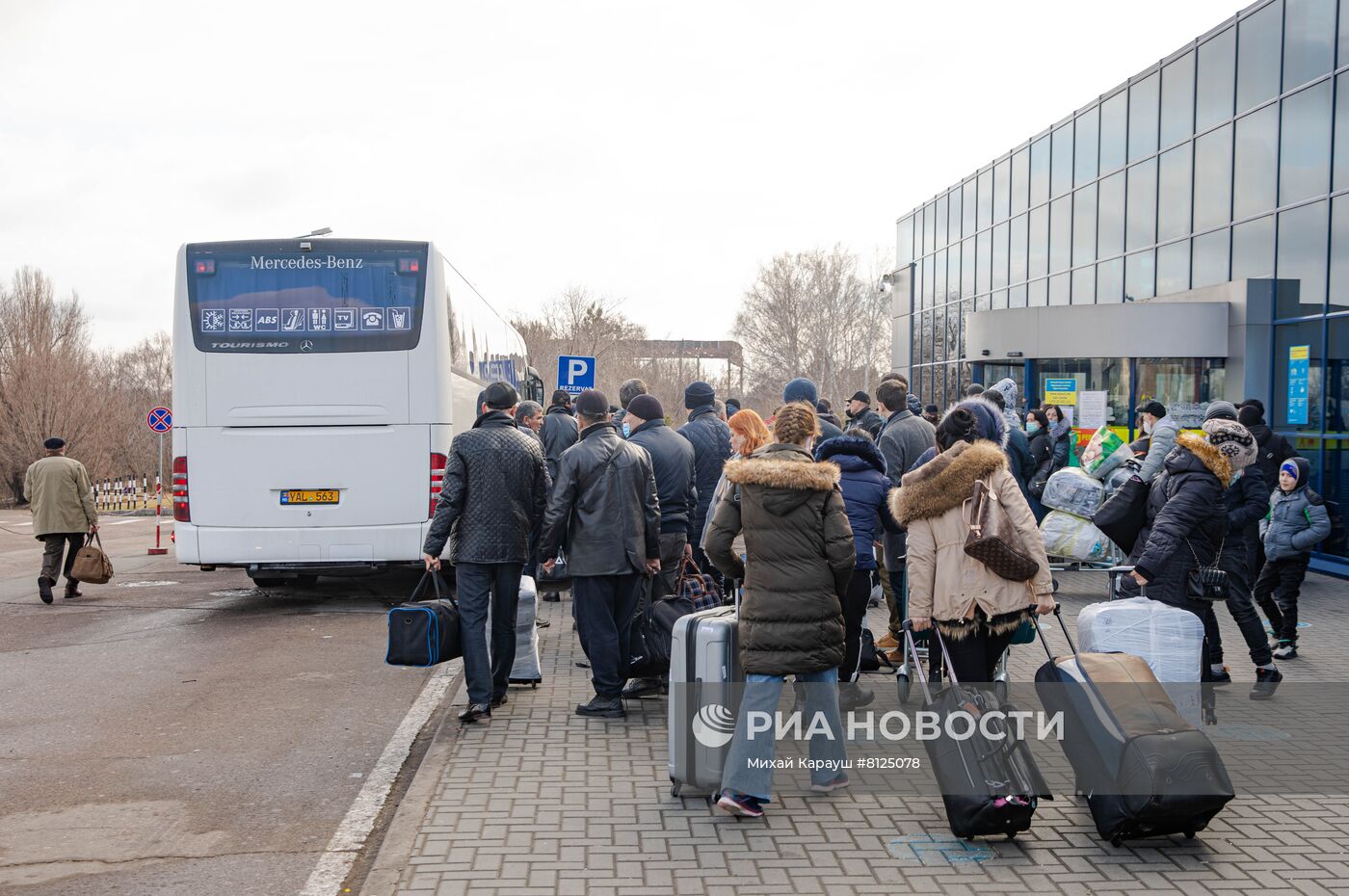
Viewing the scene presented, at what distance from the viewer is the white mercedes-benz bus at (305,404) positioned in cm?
Answer: 1084

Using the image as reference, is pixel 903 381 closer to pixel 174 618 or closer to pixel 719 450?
pixel 719 450

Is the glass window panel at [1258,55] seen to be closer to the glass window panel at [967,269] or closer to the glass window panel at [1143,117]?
the glass window panel at [1143,117]

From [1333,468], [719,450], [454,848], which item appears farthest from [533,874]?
[1333,468]

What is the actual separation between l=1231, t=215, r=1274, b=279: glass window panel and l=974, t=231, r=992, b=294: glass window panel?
1308 centimetres

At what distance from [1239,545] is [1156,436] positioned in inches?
101

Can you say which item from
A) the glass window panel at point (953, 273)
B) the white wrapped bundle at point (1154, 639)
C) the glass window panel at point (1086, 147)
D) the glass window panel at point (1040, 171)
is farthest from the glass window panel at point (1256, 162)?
the glass window panel at point (953, 273)

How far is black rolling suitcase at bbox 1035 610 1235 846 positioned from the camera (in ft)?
14.8

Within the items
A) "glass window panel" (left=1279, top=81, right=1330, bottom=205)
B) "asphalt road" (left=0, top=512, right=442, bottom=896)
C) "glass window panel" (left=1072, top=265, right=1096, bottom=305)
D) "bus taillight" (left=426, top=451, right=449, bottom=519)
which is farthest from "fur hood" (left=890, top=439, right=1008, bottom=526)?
"glass window panel" (left=1072, top=265, right=1096, bottom=305)

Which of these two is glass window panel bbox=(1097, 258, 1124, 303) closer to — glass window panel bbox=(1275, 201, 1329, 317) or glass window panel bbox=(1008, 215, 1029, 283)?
glass window panel bbox=(1008, 215, 1029, 283)

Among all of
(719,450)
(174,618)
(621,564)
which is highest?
(719,450)

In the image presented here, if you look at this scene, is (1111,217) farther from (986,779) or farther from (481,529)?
(986,779)

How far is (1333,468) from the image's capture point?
1424cm

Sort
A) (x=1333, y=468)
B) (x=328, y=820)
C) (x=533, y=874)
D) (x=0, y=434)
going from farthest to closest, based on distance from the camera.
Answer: (x=0, y=434) < (x=1333, y=468) < (x=328, y=820) < (x=533, y=874)

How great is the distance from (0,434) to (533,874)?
157 feet
